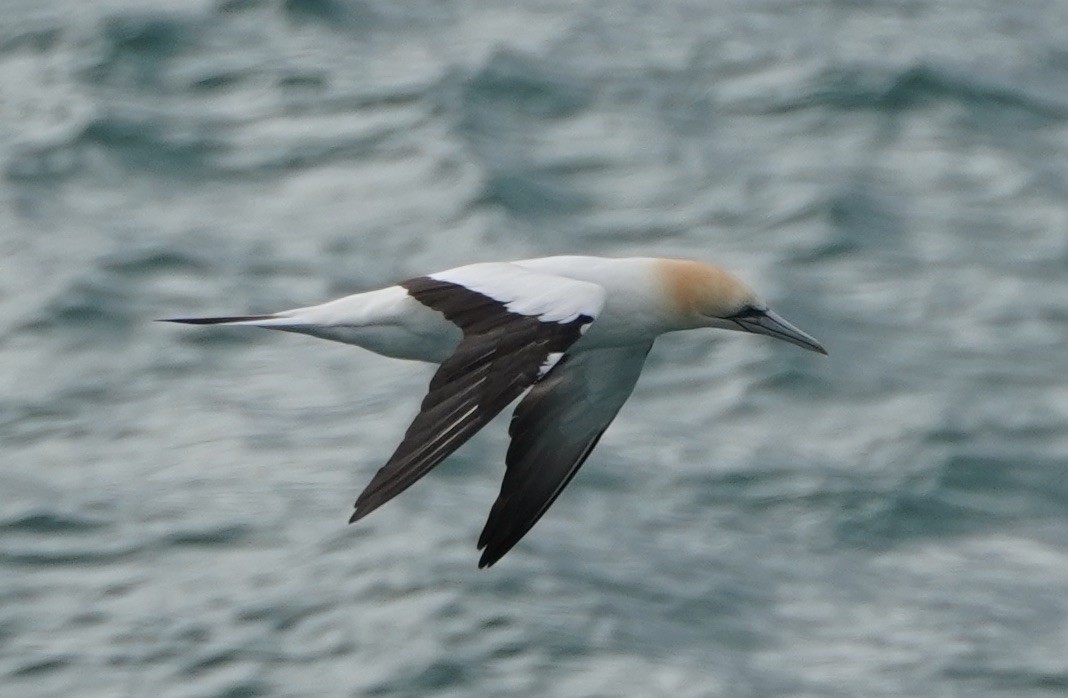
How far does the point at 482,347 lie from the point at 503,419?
453 cm

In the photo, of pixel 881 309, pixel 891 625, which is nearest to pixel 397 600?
pixel 891 625

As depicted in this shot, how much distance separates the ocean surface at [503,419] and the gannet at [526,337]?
62.7 inches

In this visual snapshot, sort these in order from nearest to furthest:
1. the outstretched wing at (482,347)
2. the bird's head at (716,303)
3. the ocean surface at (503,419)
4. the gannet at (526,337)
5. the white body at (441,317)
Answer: the outstretched wing at (482,347), the gannet at (526,337), the white body at (441,317), the bird's head at (716,303), the ocean surface at (503,419)

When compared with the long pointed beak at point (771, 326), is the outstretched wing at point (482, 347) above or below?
above

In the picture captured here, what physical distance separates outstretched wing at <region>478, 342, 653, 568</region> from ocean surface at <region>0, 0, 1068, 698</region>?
155 centimetres

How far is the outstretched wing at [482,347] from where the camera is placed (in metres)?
7.58

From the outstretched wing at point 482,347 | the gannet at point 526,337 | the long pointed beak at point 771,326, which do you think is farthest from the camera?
the long pointed beak at point 771,326

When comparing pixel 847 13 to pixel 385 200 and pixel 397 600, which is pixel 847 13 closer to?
pixel 385 200

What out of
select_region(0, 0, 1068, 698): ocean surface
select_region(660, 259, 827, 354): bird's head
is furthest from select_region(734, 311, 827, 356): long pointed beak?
select_region(0, 0, 1068, 698): ocean surface

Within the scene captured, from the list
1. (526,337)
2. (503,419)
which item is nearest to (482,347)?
(526,337)

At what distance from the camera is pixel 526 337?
26.8 feet

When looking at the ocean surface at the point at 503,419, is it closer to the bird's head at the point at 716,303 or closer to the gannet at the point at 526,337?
the gannet at the point at 526,337

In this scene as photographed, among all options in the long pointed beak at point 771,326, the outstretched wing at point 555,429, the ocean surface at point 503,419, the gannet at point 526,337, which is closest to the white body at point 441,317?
the gannet at point 526,337

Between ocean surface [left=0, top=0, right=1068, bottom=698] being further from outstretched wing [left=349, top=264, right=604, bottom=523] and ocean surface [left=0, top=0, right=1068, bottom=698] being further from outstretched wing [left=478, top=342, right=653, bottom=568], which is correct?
outstretched wing [left=349, top=264, right=604, bottom=523]
